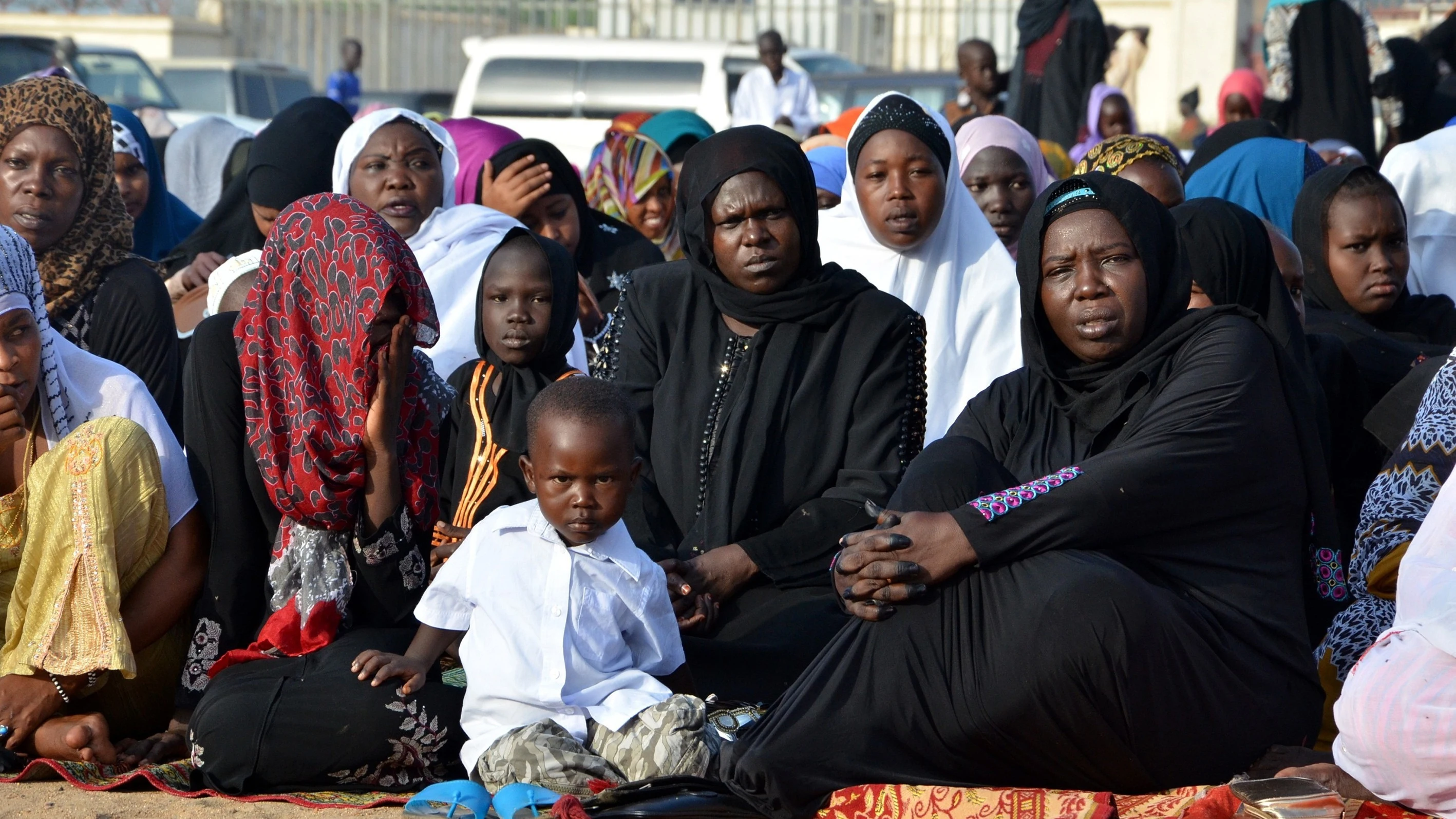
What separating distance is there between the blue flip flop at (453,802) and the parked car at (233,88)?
14884 mm

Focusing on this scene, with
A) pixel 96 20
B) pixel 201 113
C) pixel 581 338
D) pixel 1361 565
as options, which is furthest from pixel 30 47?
pixel 1361 565

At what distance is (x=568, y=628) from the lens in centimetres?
354

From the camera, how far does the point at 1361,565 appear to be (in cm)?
397

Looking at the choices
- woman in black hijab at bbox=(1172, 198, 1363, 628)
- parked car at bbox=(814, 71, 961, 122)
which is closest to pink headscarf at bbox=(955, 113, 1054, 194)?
woman in black hijab at bbox=(1172, 198, 1363, 628)

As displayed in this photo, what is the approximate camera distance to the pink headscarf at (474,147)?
7320mm

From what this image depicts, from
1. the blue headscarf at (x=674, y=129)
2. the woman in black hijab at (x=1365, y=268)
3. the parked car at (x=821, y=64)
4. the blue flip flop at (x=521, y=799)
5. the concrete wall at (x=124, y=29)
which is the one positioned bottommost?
the blue flip flop at (x=521, y=799)

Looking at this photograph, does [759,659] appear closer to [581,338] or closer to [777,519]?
[777,519]

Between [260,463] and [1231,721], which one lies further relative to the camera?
[260,463]

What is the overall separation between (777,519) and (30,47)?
12.9m

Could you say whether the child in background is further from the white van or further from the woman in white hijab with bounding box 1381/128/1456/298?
the white van

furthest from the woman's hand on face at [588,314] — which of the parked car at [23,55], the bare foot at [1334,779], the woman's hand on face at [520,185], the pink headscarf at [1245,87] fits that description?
the parked car at [23,55]

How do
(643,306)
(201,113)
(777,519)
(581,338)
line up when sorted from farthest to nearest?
(201,113)
(581,338)
(643,306)
(777,519)

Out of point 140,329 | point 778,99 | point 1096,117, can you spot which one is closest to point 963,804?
point 140,329

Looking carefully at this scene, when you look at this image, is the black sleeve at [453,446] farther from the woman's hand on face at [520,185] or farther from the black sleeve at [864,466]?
the woman's hand on face at [520,185]
